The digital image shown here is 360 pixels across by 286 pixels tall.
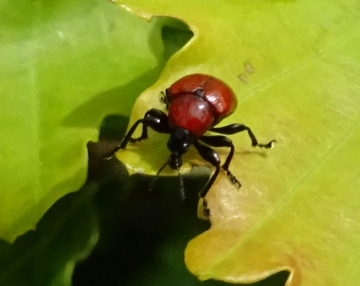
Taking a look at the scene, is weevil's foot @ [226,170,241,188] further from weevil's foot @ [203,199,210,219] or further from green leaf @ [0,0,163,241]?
green leaf @ [0,0,163,241]

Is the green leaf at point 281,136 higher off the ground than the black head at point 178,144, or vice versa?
the green leaf at point 281,136

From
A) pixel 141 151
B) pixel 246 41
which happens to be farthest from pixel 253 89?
pixel 141 151

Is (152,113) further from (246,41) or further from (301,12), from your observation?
(301,12)

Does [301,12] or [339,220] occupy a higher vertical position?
[301,12]

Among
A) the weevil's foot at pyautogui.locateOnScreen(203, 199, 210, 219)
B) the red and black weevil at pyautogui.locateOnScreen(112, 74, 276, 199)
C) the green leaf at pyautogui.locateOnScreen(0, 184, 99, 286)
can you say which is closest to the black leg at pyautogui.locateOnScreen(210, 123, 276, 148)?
the red and black weevil at pyautogui.locateOnScreen(112, 74, 276, 199)

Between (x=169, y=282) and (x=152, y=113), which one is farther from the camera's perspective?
(x=169, y=282)

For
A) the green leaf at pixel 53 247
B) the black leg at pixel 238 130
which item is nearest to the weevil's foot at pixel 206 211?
the black leg at pixel 238 130

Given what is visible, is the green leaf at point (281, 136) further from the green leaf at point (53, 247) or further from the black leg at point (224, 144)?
the green leaf at point (53, 247)
